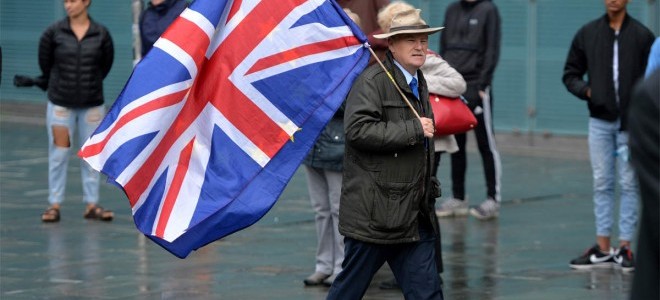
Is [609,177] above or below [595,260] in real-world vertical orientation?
above

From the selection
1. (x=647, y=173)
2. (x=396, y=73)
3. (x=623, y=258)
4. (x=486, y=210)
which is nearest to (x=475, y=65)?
(x=486, y=210)

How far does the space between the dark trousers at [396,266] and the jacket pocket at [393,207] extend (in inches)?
4.7

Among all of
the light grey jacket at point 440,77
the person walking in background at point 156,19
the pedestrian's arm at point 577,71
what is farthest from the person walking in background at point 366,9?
the person walking in background at point 156,19

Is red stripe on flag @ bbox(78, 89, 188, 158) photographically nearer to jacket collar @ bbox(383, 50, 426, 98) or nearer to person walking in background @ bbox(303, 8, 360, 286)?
jacket collar @ bbox(383, 50, 426, 98)

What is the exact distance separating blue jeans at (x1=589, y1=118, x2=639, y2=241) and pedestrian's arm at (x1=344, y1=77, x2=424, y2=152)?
3.19 meters

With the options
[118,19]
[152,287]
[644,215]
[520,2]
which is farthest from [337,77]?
[118,19]

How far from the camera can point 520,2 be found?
17844 millimetres

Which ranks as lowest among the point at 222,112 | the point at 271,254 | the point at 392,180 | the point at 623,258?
the point at 271,254

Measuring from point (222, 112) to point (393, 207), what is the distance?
98cm

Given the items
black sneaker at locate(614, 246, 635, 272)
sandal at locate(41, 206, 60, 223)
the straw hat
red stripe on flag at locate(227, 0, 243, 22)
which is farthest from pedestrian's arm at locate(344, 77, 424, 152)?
sandal at locate(41, 206, 60, 223)

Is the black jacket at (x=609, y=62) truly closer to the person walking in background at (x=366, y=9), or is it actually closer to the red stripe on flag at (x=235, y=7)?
the person walking in background at (x=366, y=9)

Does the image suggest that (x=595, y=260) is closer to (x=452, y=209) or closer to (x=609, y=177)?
(x=609, y=177)

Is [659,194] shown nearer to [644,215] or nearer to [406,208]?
[644,215]

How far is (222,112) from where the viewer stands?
6.90 metres
